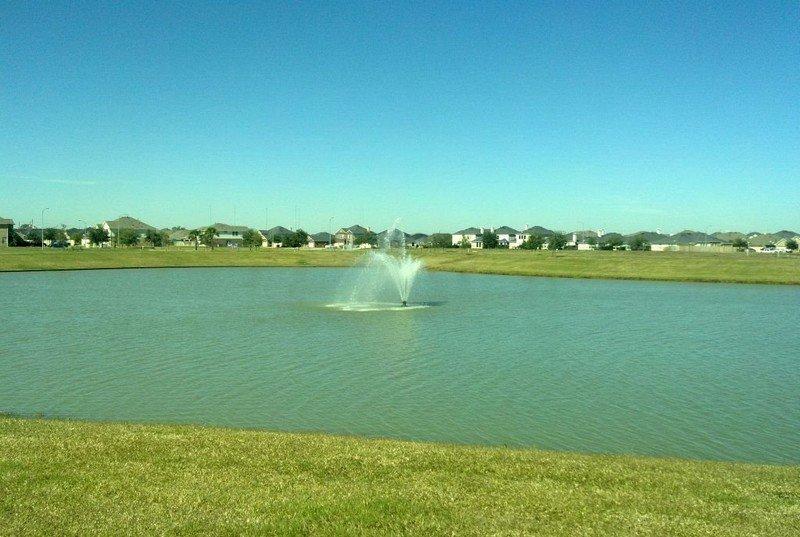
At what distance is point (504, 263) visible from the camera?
110250 millimetres

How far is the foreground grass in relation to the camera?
8744 centimetres

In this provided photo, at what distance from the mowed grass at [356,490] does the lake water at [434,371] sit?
4395 mm

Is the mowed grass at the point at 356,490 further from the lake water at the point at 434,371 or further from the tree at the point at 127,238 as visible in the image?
the tree at the point at 127,238

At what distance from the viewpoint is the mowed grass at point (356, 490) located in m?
8.44

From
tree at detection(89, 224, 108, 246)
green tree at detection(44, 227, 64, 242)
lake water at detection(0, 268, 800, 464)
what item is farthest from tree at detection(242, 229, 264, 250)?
lake water at detection(0, 268, 800, 464)

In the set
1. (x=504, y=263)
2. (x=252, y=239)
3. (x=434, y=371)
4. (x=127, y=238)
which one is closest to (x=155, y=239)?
(x=127, y=238)

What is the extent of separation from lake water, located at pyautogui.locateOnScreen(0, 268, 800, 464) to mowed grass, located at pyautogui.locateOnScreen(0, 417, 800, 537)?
4.40 metres

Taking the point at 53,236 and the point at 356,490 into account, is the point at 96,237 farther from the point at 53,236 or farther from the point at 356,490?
the point at 356,490

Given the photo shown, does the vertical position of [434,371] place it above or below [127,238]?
below

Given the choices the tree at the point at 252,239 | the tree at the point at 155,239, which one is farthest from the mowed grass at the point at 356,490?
the tree at the point at 155,239

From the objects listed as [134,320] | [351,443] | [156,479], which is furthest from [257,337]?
[156,479]

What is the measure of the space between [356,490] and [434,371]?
1506cm

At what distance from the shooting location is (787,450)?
16047mm

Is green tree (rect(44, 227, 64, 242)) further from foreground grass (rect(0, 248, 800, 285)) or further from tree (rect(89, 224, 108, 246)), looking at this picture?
foreground grass (rect(0, 248, 800, 285))
